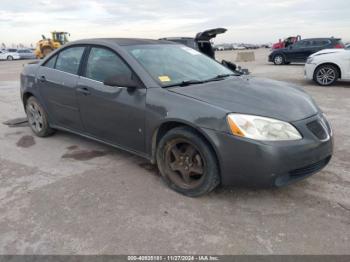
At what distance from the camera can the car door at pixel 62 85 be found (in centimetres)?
404

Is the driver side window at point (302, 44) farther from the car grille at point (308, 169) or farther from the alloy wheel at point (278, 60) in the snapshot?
the car grille at point (308, 169)

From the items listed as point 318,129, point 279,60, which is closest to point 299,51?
point 279,60

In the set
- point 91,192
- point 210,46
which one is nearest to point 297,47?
point 210,46

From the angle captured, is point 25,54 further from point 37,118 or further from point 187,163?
point 187,163

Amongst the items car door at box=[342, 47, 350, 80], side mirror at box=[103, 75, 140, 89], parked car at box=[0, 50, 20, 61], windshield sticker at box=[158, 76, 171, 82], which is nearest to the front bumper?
windshield sticker at box=[158, 76, 171, 82]

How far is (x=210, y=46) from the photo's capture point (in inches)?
402

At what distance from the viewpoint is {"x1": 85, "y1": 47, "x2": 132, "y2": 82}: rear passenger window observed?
11.5ft

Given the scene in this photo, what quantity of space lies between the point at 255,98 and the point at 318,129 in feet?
2.12

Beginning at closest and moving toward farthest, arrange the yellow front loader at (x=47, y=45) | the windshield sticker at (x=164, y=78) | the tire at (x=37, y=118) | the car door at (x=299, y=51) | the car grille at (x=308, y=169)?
the car grille at (x=308, y=169) → the windshield sticker at (x=164, y=78) → the tire at (x=37, y=118) → the car door at (x=299, y=51) → the yellow front loader at (x=47, y=45)

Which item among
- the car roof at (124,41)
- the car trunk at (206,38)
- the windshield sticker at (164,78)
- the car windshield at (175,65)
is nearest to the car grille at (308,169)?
the car windshield at (175,65)

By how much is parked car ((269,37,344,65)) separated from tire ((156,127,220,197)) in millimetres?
16372

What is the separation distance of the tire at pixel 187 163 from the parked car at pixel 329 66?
793 cm

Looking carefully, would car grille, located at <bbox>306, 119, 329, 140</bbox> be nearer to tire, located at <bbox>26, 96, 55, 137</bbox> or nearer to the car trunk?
tire, located at <bbox>26, 96, 55, 137</bbox>

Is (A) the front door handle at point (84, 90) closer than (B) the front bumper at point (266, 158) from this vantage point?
No
